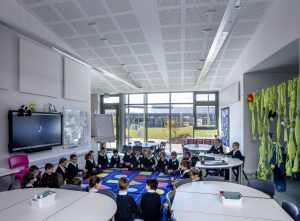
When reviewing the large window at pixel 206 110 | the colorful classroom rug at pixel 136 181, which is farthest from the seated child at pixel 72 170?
the large window at pixel 206 110

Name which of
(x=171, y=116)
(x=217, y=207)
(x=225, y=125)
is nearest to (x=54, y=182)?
(x=217, y=207)

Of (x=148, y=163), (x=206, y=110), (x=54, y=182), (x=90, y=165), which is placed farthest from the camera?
(x=206, y=110)

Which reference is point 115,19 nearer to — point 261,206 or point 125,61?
point 125,61

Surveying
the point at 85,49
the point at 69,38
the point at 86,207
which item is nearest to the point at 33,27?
the point at 69,38

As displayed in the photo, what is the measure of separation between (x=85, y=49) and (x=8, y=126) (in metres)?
3.30

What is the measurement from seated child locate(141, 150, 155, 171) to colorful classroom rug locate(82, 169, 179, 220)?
0.67 ft

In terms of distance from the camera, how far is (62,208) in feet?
8.43

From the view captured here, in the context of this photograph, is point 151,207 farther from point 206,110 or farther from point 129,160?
A: point 206,110

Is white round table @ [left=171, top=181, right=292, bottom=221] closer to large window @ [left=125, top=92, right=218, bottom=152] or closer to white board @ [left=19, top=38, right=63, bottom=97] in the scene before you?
white board @ [left=19, top=38, right=63, bottom=97]

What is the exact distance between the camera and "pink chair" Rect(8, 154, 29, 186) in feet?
16.3

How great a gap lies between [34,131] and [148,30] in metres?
4.02

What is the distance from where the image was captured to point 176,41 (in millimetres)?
6426

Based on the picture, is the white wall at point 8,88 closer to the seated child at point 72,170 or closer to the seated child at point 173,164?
the seated child at point 72,170

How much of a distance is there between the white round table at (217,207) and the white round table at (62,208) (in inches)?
32.8
